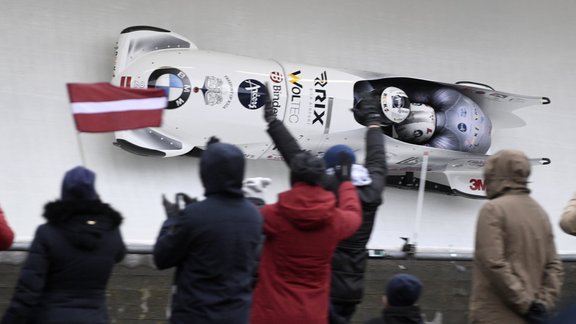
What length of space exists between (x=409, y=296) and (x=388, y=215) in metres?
3.85

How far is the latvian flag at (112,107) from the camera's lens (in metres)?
3.79

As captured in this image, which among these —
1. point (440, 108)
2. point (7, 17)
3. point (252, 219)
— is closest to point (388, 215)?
point (440, 108)

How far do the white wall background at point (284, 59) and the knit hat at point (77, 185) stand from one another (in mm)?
2333

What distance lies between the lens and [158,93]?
3918mm

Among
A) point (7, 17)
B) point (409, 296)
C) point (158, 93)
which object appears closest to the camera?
point (409, 296)

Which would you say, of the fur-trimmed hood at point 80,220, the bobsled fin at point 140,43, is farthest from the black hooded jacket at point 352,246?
the bobsled fin at point 140,43

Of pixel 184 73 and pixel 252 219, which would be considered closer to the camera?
pixel 252 219

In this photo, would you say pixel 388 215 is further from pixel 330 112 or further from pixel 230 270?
pixel 230 270

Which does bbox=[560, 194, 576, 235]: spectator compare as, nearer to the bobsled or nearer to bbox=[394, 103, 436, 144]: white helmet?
the bobsled

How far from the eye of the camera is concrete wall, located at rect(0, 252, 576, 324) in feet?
15.7

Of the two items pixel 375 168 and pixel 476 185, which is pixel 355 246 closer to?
pixel 375 168

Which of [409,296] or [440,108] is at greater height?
[440,108]

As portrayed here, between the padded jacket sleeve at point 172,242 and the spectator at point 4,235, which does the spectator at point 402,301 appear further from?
the spectator at point 4,235

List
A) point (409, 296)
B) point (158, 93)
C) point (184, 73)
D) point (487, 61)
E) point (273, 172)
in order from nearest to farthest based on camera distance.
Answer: point (409, 296) → point (158, 93) → point (184, 73) → point (273, 172) → point (487, 61)
